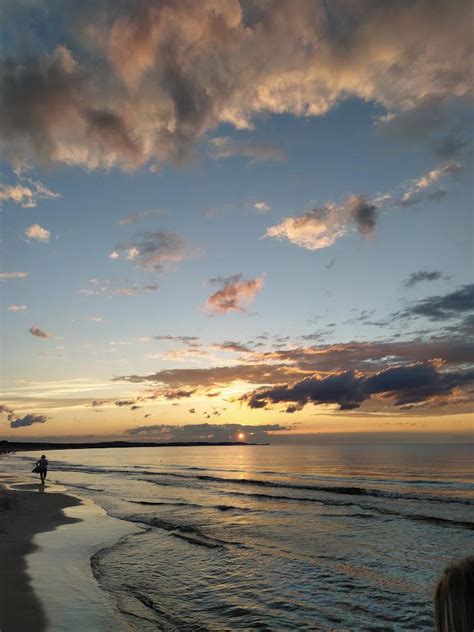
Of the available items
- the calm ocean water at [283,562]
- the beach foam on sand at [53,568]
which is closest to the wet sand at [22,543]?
the beach foam on sand at [53,568]

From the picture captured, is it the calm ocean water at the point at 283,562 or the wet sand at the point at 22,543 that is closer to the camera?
the wet sand at the point at 22,543

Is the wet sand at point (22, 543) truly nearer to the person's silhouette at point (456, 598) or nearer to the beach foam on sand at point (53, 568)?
the beach foam on sand at point (53, 568)

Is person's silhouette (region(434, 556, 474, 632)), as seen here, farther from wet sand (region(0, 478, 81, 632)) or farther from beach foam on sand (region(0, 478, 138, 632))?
wet sand (region(0, 478, 81, 632))

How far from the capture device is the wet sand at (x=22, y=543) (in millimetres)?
9789

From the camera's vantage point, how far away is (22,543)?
709 inches

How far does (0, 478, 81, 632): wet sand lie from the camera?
32.1ft

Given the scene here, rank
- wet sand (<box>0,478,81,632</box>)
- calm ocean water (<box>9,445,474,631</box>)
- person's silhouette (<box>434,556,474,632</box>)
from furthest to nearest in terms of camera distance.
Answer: calm ocean water (<box>9,445,474,631</box>) → wet sand (<box>0,478,81,632</box>) → person's silhouette (<box>434,556,474,632</box>)

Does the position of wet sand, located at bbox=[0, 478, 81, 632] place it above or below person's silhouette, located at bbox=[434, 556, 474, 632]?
below

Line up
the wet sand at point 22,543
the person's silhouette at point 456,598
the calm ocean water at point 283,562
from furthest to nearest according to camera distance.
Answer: the calm ocean water at point 283,562
the wet sand at point 22,543
the person's silhouette at point 456,598

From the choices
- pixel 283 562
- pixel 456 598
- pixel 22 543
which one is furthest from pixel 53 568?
pixel 456 598

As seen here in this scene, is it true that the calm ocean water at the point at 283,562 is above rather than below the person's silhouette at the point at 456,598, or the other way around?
below

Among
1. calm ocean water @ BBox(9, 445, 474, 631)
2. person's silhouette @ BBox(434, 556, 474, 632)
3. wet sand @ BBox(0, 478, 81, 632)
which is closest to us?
person's silhouette @ BBox(434, 556, 474, 632)

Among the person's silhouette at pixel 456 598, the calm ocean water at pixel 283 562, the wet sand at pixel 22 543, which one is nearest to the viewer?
the person's silhouette at pixel 456 598

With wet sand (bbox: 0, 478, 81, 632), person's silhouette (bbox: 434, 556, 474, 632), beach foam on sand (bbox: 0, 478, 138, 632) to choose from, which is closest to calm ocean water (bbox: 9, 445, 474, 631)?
beach foam on sand (bbox: 0, 478, 138, 632)
